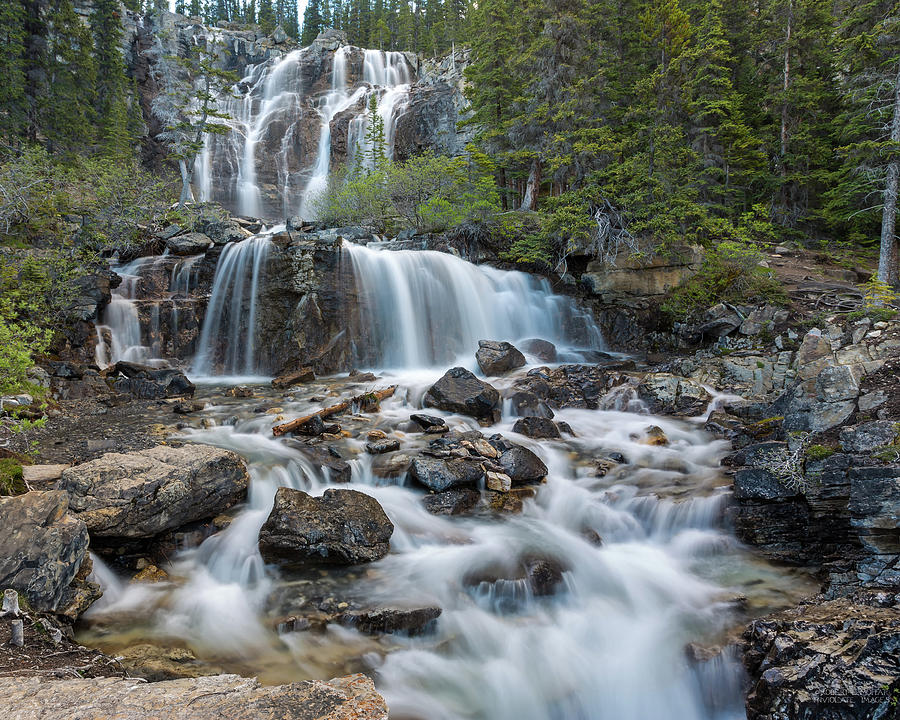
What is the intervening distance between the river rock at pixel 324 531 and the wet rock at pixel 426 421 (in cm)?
347

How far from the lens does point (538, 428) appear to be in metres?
9.44

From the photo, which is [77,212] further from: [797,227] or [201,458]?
[797,227]

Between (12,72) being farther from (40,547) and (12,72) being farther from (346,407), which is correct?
(40,547)

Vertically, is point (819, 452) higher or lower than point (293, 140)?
lower

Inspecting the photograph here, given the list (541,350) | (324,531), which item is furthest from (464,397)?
(324,531)

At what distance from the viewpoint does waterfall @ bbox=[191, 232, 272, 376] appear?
14.8m

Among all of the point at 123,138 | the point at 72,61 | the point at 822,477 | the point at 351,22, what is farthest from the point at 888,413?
the point at 351,22

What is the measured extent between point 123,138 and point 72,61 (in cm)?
529

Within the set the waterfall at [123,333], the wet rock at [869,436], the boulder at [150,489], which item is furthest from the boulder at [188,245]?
the wet rock at [869,436]

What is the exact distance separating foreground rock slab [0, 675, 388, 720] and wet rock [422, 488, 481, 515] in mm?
4234

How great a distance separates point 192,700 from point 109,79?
45160 millimetres

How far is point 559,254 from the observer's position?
1847cm

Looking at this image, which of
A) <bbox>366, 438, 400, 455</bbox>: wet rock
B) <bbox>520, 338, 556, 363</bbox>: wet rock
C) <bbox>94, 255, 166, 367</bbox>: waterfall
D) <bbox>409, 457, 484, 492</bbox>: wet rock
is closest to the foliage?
<bbox>520, 338, 556, 363</bbox>: wet rock

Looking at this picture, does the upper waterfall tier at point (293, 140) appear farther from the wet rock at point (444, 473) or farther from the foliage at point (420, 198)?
the wet rock at point (444, 473)
